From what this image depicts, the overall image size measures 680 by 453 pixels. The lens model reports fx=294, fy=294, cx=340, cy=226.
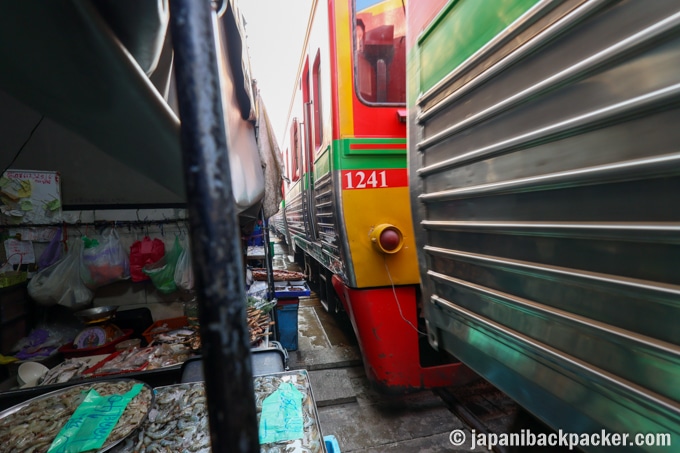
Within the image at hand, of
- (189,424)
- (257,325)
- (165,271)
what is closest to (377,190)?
(257,325)

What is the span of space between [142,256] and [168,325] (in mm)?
835

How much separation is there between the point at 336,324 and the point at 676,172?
4.53 m

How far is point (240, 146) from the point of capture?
6.79 feet

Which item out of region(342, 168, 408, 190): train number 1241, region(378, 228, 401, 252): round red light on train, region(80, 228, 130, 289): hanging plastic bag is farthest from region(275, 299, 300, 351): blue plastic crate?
region(342, 168, 408, 190): train number 1241

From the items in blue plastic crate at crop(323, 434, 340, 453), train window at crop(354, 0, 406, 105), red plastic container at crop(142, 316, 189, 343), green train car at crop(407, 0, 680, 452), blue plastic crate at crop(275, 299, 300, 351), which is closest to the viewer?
green train car at crop(407, 0, 680, 452)

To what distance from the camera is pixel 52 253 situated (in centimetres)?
304

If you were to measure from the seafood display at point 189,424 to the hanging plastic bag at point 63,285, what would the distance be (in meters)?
2.33

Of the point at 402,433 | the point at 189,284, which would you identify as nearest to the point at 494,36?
the point at 402,433

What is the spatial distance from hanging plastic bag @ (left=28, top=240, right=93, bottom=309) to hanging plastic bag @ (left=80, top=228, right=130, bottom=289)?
2.6 inches

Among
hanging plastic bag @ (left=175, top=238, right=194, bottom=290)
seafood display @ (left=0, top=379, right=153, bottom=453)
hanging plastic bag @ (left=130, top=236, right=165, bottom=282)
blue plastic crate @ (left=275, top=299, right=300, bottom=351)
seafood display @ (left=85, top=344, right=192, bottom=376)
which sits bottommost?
blue plastic crate @ (left=275, top=299, right=300, bottom=351)

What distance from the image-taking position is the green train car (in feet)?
2.20

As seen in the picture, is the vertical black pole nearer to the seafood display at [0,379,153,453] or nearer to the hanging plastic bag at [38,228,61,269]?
the seafood display at [0,379,153,453]

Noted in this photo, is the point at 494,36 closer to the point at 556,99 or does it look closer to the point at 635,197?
the point at 556,99

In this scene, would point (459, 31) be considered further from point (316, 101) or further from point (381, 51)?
point (316, 101)
